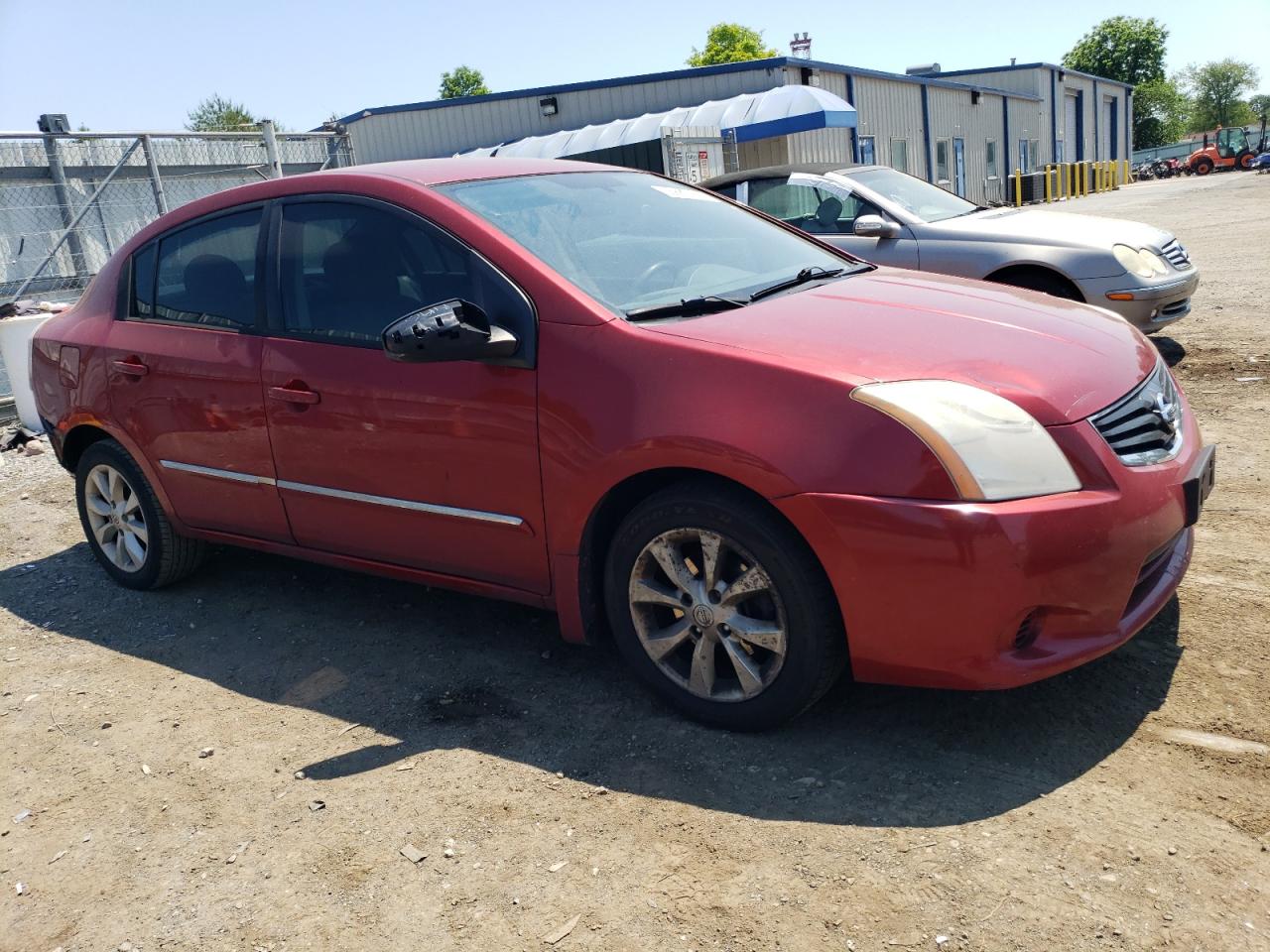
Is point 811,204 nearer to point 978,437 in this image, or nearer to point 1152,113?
point 978,437

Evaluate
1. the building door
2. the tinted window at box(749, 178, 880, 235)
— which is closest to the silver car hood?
the tinted window at box(749, 178, 880, 235)

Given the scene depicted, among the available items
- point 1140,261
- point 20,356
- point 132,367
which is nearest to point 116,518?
point 132,367

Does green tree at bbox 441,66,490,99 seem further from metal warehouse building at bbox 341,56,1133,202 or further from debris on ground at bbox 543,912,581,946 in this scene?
debris on ground at bbox 543,912,581,946

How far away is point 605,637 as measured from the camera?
3947 mm

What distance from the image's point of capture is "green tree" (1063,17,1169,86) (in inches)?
3639

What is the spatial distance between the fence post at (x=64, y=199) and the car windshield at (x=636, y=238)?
7.73 m

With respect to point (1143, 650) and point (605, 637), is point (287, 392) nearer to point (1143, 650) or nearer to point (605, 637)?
point (605, 637)

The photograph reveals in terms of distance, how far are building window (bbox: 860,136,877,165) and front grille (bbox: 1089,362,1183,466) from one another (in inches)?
973

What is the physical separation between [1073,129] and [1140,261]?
48994 mm

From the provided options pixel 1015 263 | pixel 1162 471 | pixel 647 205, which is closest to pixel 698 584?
pixel 1162 471

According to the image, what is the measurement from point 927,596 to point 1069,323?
1.23 meters

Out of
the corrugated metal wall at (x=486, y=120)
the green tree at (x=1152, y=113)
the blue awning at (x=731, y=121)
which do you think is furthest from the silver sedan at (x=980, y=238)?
the green tree at (x=1152, y=113)

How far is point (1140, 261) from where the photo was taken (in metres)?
7.39

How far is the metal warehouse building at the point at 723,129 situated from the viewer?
22.4 m
